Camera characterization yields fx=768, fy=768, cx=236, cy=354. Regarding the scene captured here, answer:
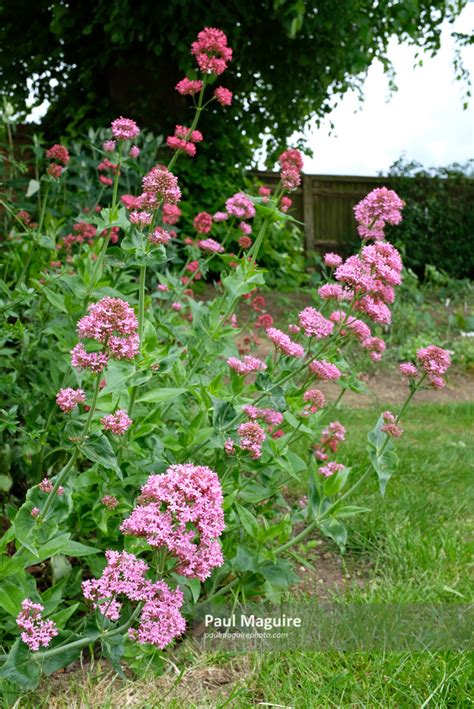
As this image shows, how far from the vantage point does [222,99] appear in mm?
2852

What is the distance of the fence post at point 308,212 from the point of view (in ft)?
48.8

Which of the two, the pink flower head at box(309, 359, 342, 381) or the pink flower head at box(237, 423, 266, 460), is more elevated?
the pink flower head at box(309, 359, 342, 381)

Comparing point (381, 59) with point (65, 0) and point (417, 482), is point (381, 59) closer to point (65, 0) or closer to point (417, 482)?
point (65, 0)

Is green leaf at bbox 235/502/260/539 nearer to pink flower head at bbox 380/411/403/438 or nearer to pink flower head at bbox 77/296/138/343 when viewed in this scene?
pink flower head at bbox 380/411/403/438

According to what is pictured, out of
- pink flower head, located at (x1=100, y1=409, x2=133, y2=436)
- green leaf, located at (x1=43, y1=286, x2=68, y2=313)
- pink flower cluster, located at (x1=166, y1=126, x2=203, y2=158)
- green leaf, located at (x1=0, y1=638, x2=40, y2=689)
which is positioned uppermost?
pink flower cluster, located at (x1=166, y1=126, x2=203, y2=158)

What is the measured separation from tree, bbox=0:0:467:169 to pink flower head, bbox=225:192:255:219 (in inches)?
231

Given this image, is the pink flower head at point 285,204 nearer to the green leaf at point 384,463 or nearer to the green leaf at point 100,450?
the green leaf at point 384,463

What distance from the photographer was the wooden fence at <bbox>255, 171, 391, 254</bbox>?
1496 centimetres

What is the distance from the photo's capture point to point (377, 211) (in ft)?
8.70

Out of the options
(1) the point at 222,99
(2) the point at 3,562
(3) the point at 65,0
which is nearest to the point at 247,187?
(3) the point at 65,0

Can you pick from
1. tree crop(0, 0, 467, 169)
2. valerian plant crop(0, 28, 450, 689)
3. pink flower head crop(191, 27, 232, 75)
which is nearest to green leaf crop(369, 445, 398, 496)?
valerian plant crop(0, 28, 450, 689)

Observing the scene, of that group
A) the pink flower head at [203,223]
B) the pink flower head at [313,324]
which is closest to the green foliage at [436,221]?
the pink flower head at [203,223]

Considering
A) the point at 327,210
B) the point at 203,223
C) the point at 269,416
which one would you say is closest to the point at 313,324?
the point at 269,416

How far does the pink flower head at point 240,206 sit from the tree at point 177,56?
19.2 feet
